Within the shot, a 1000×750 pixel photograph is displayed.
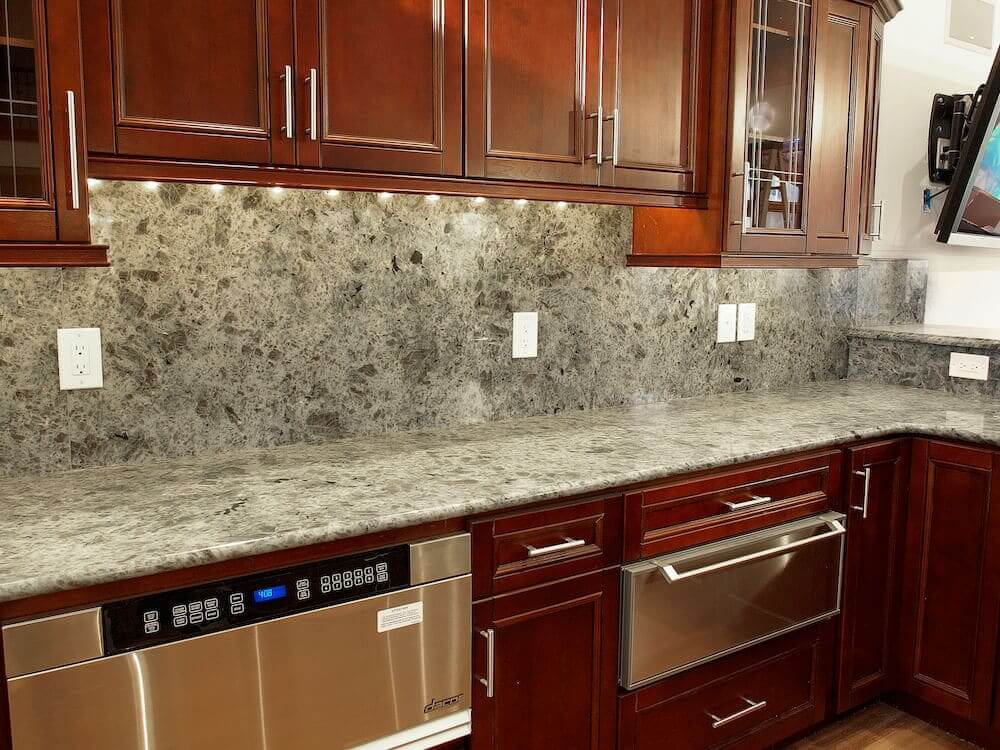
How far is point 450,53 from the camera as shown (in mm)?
1813

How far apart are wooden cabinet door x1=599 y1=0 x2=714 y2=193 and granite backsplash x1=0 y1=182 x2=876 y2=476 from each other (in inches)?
12.0

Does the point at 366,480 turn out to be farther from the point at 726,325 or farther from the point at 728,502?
the point at 726,325

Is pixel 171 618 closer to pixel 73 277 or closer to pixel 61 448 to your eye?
pixel 61 448

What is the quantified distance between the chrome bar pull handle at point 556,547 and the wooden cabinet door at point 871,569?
3.20 feet

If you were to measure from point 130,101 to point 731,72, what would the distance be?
5.10 ft

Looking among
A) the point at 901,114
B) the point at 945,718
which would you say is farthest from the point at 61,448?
the point at 901,114

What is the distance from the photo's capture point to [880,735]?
8.08 ft

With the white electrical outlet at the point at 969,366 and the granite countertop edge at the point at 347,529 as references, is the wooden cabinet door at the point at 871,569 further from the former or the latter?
the white electrical outlet at the point at 969,366

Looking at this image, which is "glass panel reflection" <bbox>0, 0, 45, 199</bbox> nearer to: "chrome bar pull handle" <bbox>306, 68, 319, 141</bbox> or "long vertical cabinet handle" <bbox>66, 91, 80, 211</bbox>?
"long vertical cabinet handle" <bbox>66, 91, 80, 211</bbox>

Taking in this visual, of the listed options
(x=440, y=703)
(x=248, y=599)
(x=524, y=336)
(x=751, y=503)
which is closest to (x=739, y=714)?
(x=751, y=503)

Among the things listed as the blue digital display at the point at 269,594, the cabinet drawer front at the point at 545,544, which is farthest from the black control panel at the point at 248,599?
the cabinet drawer front at the point at 545,544

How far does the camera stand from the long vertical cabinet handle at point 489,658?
166 cm

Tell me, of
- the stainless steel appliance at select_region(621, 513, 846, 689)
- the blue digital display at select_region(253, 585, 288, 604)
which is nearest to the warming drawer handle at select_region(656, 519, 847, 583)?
the stainless steel appliance at select_region(621, 513, 846, 689)

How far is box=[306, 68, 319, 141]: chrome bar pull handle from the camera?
1643 millimetres
